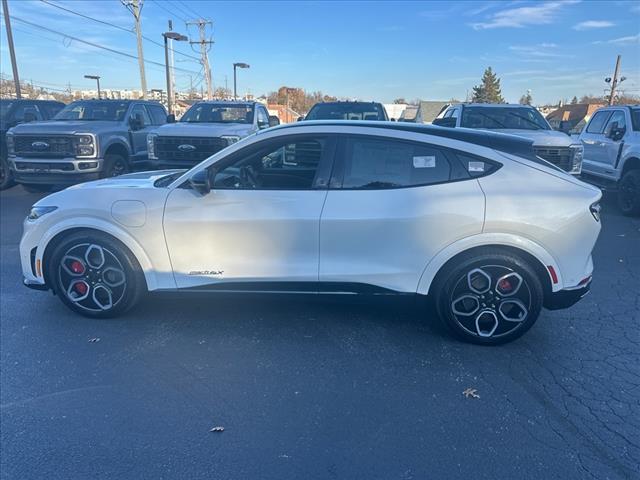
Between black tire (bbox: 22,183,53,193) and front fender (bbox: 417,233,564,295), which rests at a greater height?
front fender (bbox: 417,233,564,295)

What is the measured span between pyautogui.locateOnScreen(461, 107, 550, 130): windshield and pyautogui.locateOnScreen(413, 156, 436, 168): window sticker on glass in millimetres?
6219

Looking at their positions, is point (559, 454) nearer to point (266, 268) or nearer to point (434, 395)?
point (434, 395)

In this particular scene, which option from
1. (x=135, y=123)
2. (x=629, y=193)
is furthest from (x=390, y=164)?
(x=135, y=123)

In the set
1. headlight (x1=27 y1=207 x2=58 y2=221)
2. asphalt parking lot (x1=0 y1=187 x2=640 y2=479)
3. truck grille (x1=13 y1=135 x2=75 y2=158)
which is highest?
truck grille (x1=13 y1=135 x2=75 y2=158)

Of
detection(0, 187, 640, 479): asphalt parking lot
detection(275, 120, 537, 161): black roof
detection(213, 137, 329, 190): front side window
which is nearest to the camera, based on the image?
detection(0, 187, 640, 479): asphalt parking lot

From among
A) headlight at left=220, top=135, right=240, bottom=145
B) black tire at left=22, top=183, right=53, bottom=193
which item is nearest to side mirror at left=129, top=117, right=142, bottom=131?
black tire at left=22, top=183, right=53, bottom=193

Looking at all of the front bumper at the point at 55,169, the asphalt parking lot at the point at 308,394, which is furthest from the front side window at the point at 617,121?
the front bumper at the point at 55,169

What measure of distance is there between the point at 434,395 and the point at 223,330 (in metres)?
1.83

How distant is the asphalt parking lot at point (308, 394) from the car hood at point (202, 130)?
5128 millimetres

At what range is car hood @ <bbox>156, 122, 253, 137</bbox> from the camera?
876cm

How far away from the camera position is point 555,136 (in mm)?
7984

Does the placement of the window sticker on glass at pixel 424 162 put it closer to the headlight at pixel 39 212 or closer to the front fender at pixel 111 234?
the front fender at pixel 111 234

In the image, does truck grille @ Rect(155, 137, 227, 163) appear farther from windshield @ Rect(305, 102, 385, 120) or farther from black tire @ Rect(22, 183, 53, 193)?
black tire @ Rect(22, 183, 53, 193)

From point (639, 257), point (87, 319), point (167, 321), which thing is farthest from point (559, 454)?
point (639, 257)
